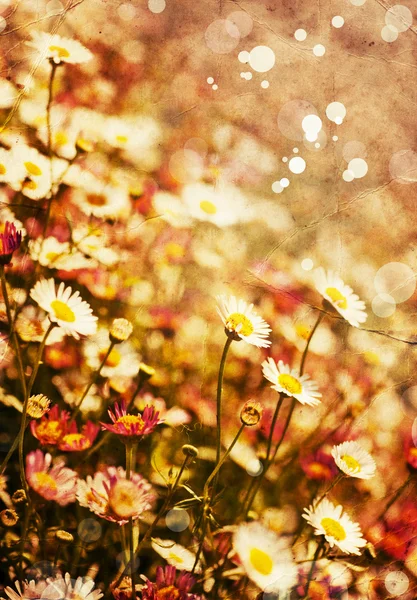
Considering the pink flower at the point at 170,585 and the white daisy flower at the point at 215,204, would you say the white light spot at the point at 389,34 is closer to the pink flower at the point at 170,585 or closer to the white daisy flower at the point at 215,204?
the white daisy flower at the point at 215,204

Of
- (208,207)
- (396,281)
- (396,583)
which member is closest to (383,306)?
(396,281)

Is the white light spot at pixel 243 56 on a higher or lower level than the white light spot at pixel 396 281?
higher

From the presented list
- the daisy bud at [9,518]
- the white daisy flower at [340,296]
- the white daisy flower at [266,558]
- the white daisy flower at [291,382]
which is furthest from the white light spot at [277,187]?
the daisy bud at [9,518]

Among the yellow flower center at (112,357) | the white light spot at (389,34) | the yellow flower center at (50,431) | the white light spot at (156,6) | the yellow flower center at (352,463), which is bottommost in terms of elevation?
the yellow flower center at (352,463)

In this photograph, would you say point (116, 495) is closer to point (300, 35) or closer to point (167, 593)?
point (167, 593)

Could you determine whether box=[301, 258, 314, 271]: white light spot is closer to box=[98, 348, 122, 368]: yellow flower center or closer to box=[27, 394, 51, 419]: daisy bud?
box=[98, 348, 122, 368]: yellow flower center

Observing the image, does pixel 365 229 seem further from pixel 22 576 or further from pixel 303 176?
pixel 22 576

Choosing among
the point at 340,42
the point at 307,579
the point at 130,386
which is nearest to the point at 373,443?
the point at 307,579
